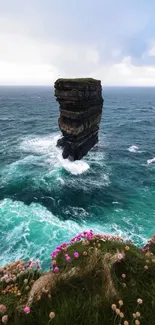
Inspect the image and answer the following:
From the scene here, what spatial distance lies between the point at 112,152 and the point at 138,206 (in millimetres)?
23206

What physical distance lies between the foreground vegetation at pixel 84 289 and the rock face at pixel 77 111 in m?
35.6

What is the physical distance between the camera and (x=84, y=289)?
6.09 meters

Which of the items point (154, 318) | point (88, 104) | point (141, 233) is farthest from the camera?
point (88, 104)

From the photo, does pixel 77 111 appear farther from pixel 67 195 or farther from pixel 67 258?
pixel 67 258

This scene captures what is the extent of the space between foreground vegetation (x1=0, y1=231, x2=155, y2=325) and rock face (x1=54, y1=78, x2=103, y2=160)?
35.6 m

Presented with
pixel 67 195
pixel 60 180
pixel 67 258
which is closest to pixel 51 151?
pixel 60 180

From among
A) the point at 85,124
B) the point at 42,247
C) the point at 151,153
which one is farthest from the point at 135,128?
the point at 42,247

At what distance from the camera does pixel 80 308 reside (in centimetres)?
551

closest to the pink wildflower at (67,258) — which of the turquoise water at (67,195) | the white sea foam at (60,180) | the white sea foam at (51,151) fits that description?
the turquoise water at (67,195)

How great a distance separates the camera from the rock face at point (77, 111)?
1571 inches

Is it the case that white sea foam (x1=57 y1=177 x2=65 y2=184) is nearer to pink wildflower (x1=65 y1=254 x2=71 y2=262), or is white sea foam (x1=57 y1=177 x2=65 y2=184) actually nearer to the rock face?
the rock face

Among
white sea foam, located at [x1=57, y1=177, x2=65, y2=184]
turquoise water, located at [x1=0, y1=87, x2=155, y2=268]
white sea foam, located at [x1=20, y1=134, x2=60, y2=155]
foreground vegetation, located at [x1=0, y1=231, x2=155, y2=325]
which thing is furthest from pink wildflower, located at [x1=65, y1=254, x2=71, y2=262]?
white sea foam, located at [x1=20, y1=134, x2=60, y2=155]

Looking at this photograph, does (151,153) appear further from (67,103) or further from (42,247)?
(42,247)

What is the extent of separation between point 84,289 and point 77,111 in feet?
123
